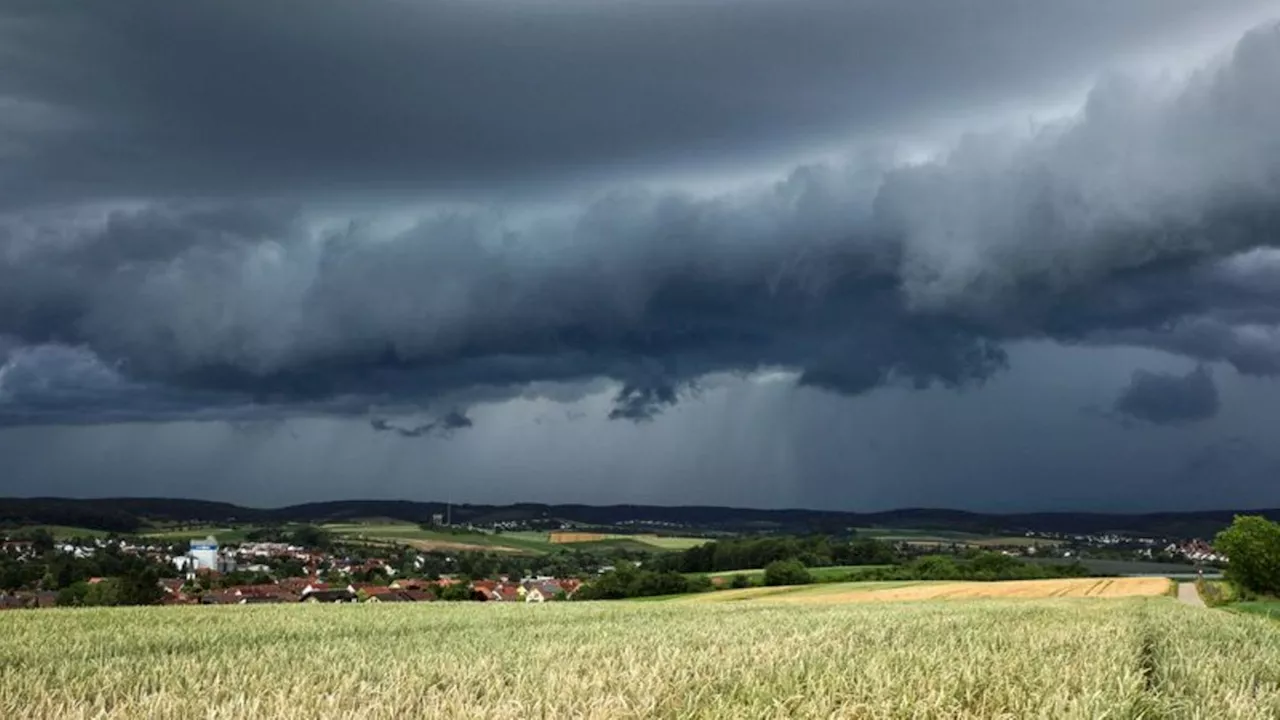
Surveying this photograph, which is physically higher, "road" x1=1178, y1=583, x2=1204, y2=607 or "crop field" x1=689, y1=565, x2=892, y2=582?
"road" x1=1178, y1=583, x2=1204, y2=607

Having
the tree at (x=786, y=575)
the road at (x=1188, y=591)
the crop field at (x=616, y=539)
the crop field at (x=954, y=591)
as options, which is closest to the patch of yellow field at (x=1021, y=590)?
the crop field at (x=954, y=591)

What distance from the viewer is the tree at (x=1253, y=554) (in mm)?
78375

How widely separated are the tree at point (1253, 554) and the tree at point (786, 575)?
109 feet

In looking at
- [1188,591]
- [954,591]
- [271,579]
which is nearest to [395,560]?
[271,579]

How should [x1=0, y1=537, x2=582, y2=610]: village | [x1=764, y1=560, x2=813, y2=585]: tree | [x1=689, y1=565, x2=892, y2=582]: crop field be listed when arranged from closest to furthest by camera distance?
[x1=0, y1=537, x2=582, y2=610]: village < [x1=764, y1=560, x2=813, y2=585]: tree < [x1=689, y1=565, x2=892, y2=582]: crop field

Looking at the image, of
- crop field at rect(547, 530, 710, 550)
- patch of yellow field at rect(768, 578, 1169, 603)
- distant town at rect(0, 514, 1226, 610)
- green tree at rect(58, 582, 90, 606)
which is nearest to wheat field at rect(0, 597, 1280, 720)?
patch of yellow field at rect(768, 578, 1169, 603)

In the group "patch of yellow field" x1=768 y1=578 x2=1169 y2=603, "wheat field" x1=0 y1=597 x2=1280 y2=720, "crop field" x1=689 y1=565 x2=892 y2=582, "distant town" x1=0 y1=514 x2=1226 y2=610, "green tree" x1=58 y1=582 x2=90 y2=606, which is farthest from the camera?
"crop field" x1=689 y1=565 x2=892 y2=582

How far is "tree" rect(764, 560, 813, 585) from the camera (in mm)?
89875

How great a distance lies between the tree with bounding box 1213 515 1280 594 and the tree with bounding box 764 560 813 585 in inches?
1310

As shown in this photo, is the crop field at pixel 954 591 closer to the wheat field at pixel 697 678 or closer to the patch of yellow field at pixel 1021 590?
the patch of yellow field at pixel 1021 590

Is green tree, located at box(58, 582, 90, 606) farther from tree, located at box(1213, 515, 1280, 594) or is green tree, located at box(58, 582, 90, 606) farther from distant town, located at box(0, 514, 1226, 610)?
tree, located at box(1213, 515, 1280, 594)

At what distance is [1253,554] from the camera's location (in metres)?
78.9

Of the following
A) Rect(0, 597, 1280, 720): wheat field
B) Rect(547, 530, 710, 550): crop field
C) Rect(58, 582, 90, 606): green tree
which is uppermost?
Rect(0, 597, 1280, 720): wheat field

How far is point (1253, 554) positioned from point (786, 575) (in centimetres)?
3682
